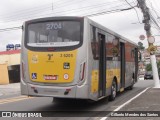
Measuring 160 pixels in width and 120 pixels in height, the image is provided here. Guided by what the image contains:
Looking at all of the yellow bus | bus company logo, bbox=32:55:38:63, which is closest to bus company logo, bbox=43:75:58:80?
the yellow bus

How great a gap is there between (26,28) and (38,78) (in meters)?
1.92

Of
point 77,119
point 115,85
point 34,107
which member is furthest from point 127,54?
point 77,119

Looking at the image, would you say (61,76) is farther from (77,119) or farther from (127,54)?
(127,54)

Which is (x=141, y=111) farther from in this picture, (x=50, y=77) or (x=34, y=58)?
(x=34, y=58)

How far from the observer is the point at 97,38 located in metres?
13.0

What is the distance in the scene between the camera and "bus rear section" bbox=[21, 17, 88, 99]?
11.6m

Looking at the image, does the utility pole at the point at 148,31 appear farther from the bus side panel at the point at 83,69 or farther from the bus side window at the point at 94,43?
the bus side panel at the point at 83,69

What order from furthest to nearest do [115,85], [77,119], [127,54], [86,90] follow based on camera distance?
[127,54]
[115,85]
[86,90]
[77,119]

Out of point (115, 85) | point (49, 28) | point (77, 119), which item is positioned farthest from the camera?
point (115, 85)

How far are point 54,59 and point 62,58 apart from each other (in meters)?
0.29

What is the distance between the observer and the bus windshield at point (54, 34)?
39.0 feet

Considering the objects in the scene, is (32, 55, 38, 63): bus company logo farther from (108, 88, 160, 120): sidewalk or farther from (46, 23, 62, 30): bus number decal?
(108, 88, 160, 120): sidewalk

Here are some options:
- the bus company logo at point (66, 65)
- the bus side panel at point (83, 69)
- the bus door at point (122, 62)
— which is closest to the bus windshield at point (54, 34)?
the bus side panel at point (83, 69)

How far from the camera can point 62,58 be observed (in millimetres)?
11719
